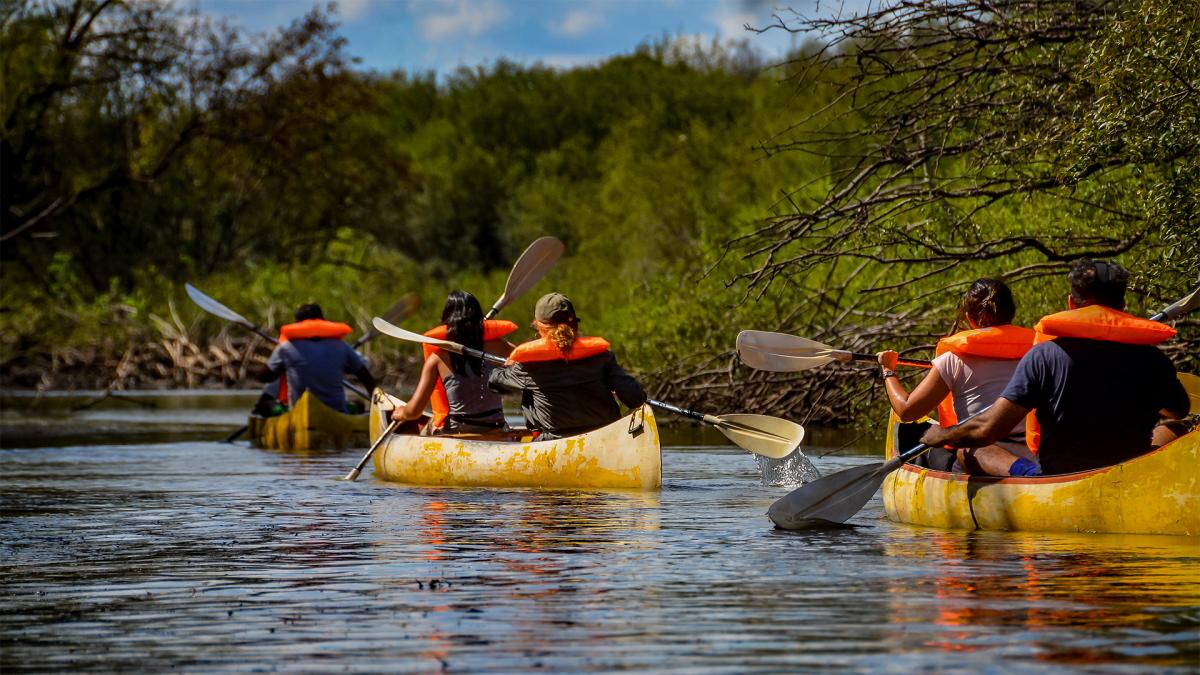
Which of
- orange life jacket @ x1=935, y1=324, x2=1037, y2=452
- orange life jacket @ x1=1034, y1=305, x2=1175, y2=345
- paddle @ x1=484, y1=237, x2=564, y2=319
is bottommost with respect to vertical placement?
orange life jacket @ x1=935, y1=324, x2=1037, y2=452

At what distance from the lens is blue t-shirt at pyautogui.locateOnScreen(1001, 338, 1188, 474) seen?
7867mm

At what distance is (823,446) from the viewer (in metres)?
14.5

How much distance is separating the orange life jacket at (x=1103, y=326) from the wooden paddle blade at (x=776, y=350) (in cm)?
253

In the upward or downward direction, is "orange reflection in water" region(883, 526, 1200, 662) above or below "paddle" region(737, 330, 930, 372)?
Result: below

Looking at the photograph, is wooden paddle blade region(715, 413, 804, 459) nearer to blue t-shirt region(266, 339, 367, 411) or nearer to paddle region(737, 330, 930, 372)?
paddle region(737, 330, 930, 372)

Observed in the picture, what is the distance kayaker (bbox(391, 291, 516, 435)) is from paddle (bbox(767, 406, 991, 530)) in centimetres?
340

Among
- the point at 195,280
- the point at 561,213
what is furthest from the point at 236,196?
the point at 561,213

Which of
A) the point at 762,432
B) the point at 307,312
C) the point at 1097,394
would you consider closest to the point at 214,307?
the point at 307,312

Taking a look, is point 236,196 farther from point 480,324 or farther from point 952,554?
point 952,554

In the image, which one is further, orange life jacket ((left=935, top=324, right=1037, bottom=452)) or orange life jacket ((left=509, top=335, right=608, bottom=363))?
orange life jacket ((left=509, top=335, right=608, bottom=363))

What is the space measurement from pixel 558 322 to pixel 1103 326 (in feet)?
12.0

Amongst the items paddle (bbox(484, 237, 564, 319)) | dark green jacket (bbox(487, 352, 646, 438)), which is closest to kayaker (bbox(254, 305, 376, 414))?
paddle (bbox(484, 237, 564, 319))

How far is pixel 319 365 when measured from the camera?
16.3 meters

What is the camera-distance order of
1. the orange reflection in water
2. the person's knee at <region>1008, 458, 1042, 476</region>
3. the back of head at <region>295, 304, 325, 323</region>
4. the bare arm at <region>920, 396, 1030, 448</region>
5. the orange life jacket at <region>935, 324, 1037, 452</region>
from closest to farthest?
1. the orange reflection in water
2. the bare arm at <region>920, 396, 1030, 448</region>
3. the person's knee at <region>1008, 458, 1042, 476</region>
4. the orange life jacket at <region>935, 324, 1037, 452</region>
5. the back of head at <region>295, 304, 325, 323</region>
